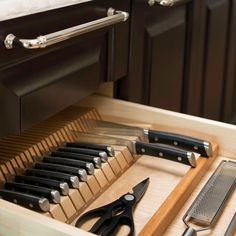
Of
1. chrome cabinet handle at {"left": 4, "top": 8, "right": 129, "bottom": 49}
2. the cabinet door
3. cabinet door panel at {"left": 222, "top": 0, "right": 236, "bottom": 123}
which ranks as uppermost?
chrome cabinet handle at {"left": 4, "top": 8, "right": 129, "bottom": 49}

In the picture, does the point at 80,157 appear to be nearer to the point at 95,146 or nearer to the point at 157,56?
the point at 95,146

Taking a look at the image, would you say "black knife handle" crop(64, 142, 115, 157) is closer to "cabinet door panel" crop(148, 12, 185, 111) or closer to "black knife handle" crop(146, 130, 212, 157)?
"black knife handle" crop(146, 130, 212, 157)

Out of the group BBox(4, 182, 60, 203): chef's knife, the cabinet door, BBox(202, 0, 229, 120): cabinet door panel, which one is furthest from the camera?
BBox(202, 0, 229, 120): cabinet door panel

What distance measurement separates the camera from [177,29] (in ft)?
3.76

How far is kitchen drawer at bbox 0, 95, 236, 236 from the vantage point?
1.80 feet

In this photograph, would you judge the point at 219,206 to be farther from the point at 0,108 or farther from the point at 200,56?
the point at 200,56

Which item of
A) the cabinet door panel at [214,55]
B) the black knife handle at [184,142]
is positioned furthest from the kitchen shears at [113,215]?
the cabinet door panel at [214,55]

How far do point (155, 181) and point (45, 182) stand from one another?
0.17 metres

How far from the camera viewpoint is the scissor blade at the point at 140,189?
72cm

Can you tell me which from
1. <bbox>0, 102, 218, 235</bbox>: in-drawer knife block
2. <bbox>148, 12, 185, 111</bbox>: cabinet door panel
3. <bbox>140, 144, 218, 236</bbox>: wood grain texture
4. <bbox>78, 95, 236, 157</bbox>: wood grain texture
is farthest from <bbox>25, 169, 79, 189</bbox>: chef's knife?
<bbox>148, 12, 185, 111</bbox>: cabinet door panel

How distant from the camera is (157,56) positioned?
107 centimetres

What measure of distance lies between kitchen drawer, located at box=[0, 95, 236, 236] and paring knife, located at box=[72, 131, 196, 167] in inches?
0.8

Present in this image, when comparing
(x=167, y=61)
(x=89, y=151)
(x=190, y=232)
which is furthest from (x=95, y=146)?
(x=167, y=61)

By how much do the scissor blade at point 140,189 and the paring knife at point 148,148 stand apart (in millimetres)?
57
